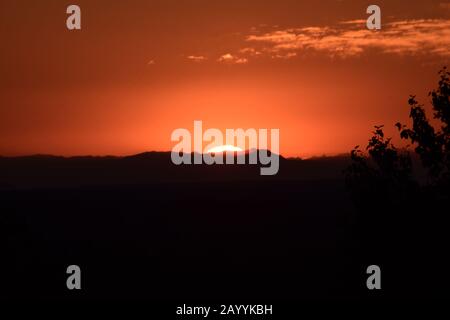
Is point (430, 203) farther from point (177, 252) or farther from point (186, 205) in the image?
point (186, 205)

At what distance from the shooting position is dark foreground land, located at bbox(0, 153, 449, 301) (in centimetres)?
2917

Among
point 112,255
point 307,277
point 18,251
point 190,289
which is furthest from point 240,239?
point 18,251

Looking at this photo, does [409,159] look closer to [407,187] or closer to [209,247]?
[407,187]

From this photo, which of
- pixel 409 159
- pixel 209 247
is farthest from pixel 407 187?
pixel 209 247

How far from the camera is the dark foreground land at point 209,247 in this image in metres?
29.2

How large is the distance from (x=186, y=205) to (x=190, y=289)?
9170cm

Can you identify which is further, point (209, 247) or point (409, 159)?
point (209, 247)

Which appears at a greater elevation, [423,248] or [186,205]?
[186,205]

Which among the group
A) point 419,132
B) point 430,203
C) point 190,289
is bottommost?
point 190,289

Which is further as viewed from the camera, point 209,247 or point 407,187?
point 209,247

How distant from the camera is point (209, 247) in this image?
9769 cm

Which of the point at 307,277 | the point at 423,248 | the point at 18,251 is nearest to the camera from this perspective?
the point at 423,248

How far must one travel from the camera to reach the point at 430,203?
→ 28.1m
